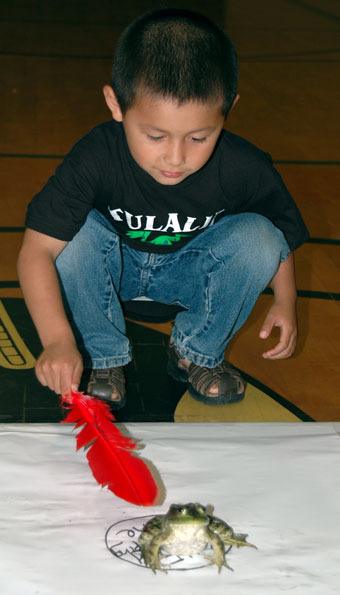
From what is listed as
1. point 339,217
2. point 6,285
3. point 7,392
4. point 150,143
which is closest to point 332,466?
point 150,143

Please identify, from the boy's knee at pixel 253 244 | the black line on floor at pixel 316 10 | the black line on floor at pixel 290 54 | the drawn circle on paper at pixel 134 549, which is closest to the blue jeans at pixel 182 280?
the boy's knee at pixel 253 244

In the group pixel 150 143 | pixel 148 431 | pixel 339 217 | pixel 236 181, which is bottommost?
pixel 339 217

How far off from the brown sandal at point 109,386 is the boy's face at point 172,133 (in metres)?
0.43

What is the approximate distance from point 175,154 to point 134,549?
21.0 inches

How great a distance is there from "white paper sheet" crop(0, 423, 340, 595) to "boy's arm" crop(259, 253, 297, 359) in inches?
9.1

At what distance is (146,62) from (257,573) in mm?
708

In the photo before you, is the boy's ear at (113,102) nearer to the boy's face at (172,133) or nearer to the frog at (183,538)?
the boy's face at (172,133)

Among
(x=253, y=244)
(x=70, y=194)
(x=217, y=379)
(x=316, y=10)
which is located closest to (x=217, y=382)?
(x=217, y=379)

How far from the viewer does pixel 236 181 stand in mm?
1720

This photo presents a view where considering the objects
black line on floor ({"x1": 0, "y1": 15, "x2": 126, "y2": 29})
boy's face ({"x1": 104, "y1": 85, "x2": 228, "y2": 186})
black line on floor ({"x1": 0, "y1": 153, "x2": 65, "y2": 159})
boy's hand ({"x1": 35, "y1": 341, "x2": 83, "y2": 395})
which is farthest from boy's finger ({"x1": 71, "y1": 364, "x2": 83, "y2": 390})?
black line on floor ({"x1": 0, "y1": 15, "x2": 126, "y2": 29})

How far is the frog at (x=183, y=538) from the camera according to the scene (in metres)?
1.12

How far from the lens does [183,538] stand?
1125mm

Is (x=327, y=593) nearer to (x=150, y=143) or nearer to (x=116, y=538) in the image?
(x=116, y=538)

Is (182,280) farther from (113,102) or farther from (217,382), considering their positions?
(113,102)
